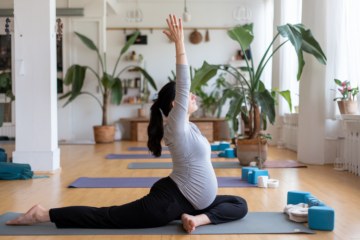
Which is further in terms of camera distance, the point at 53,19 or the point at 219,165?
the point at 219,165

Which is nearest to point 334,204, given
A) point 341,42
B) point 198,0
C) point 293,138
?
point 341,42

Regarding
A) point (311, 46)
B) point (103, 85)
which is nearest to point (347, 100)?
point (311, 46)

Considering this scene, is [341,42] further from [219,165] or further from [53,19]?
[53,19]

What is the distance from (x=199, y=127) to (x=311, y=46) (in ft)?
12.2

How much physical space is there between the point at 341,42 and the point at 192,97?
3051 mm

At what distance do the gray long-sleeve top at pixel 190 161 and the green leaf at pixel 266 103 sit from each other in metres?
2.05

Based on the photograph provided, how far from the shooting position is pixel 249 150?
4.21m

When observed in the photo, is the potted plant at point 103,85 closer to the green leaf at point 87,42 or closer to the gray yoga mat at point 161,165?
the green leaf at point 87,42

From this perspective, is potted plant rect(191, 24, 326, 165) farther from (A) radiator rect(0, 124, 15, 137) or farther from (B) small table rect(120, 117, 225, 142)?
(B) small table rect(120, 117, 225, 142)

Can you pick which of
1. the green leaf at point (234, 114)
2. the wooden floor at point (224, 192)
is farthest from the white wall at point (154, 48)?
the green leaf at point (234, 114)

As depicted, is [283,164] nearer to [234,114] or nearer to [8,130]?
[234,114]

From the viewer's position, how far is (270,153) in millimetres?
5551

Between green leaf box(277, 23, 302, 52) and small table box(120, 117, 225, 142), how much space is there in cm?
369

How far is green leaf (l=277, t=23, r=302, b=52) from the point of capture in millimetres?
3764
